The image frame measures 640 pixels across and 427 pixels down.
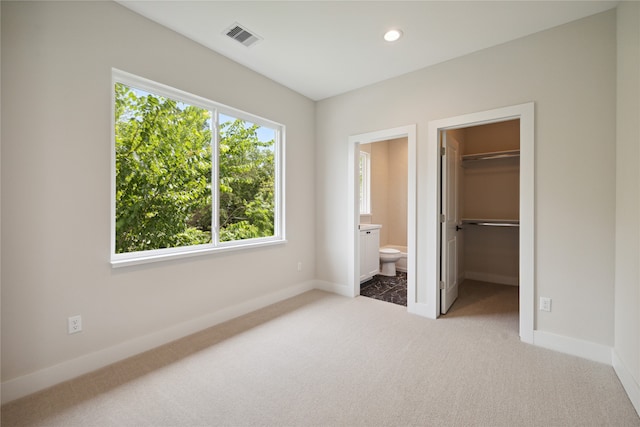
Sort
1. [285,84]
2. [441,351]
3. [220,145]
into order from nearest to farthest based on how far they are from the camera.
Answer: [441,351] → [220,145] → [285,84]

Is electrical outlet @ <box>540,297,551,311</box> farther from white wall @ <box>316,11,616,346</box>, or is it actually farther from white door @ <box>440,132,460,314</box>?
white door @ <box>440,132,460,314</box>

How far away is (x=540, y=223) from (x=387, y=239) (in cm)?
355

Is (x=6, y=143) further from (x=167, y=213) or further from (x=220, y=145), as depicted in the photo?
(x=220, y=145)

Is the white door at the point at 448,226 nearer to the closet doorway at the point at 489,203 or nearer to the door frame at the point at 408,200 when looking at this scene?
the door frame at the point at 408,200

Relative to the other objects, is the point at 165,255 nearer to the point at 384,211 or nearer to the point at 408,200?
the point at 408,200

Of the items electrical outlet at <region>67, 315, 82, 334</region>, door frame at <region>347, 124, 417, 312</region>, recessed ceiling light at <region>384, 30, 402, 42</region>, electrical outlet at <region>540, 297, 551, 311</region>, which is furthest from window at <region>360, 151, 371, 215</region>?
electrical outlet at <region>67, 315, 82, 334</region>

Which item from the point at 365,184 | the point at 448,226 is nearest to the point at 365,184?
the point at 365,184

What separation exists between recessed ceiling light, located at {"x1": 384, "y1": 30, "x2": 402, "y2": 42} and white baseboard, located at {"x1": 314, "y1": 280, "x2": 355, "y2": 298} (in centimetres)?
283

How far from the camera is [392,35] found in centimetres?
249

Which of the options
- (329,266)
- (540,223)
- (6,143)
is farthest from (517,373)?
(6,143)

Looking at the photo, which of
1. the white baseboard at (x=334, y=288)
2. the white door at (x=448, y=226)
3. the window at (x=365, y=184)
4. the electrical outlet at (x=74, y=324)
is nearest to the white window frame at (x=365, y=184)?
the window at (x=365, y=184)

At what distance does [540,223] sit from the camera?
7.96 ft

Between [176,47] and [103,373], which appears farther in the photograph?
[176,47]

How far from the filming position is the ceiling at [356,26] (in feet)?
7.06
